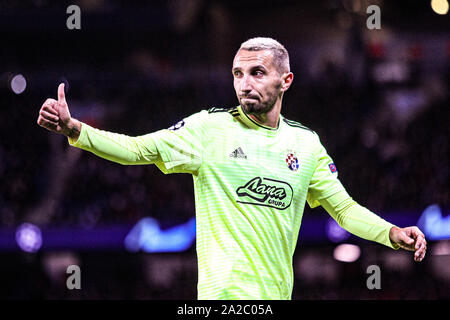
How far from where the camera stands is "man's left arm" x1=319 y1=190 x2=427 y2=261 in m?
4.20

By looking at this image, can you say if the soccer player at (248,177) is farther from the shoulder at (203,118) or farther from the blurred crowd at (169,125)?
the blurred crowd at (169,125)

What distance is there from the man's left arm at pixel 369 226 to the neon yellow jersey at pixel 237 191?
0.01 metres

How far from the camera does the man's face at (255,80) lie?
436 cm

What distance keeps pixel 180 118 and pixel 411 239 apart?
9.74 meters

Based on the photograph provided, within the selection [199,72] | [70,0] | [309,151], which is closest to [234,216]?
[309,151]

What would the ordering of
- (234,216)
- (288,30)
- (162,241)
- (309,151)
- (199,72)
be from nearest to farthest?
(234,216)
(309,151)
(162,241)
(199,72)
(288,30)

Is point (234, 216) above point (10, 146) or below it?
below

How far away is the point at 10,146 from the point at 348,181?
257 inches

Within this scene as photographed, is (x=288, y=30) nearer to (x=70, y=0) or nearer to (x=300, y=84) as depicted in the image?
(x=300, y=84)

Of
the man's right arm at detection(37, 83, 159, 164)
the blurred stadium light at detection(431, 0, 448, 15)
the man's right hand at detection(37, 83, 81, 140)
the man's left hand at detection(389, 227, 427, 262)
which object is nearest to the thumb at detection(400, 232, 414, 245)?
the man's left hand at detection(389, 227, 427, 262)

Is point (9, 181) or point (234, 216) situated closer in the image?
point (234, 216)

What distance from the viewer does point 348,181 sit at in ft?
39.4

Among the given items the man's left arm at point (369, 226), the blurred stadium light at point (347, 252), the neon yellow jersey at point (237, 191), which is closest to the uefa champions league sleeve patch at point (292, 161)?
the neon yellow jersey at point (237, 191)

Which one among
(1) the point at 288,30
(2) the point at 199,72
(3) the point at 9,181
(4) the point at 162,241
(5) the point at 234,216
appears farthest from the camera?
(1) the point at 288,30
